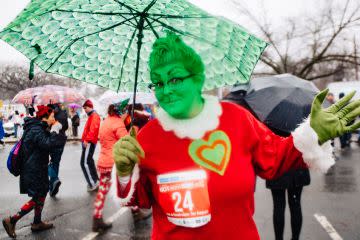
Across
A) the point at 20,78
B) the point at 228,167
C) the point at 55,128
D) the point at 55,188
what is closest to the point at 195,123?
the point at 228,167

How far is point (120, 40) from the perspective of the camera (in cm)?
209

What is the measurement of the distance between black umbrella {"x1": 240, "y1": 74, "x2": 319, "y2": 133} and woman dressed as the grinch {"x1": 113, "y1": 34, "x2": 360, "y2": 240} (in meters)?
1.65

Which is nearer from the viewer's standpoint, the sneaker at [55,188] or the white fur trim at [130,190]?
the white fur trim at [130,190]

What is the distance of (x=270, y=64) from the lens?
19.5 metres

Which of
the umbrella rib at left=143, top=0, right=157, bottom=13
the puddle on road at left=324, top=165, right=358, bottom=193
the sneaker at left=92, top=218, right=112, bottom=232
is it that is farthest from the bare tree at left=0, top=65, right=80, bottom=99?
the umbrella rib at left=143, top=0, right=157, bottom=13

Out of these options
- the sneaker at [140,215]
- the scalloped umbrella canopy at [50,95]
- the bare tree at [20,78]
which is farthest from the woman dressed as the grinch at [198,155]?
the bare tree at [20,78]

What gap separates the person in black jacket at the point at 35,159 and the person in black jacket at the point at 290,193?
2802 mm

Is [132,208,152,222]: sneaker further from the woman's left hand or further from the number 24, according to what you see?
the number 24

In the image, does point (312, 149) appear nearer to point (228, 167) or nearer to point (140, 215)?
point (228, 167)

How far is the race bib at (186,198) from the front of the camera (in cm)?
157

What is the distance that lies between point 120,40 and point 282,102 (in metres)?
1.91

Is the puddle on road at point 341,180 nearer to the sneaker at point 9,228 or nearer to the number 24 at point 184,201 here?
the sneaker at point 9,228

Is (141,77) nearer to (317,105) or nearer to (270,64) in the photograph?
(317,105)

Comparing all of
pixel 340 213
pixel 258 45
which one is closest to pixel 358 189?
pixel 340 213
